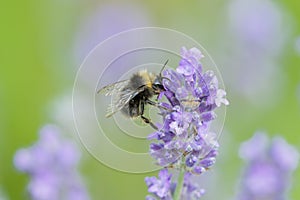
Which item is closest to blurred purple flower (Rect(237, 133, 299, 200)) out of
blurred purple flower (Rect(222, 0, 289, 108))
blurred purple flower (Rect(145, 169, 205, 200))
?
blurred purple flower (Rect(145, 169, 205, 200))

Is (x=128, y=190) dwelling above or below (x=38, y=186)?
above

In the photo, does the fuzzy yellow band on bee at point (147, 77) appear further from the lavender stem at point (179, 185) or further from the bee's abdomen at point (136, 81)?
the lavender stem at point (179, 185)

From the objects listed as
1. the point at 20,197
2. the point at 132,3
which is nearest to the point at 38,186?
the point at 20,197

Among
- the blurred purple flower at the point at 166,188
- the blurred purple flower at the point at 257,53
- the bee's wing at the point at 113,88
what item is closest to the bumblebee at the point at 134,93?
the bee's wing at the point at 113,88

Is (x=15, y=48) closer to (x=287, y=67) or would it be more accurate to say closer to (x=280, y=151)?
(x=287, y=67)

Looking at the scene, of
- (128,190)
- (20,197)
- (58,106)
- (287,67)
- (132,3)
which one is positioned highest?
(132,3)

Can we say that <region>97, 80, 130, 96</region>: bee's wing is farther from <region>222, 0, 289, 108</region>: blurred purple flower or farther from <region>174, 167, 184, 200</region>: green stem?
<region>222, 0, 289, 108</region>: blurred purple flower
